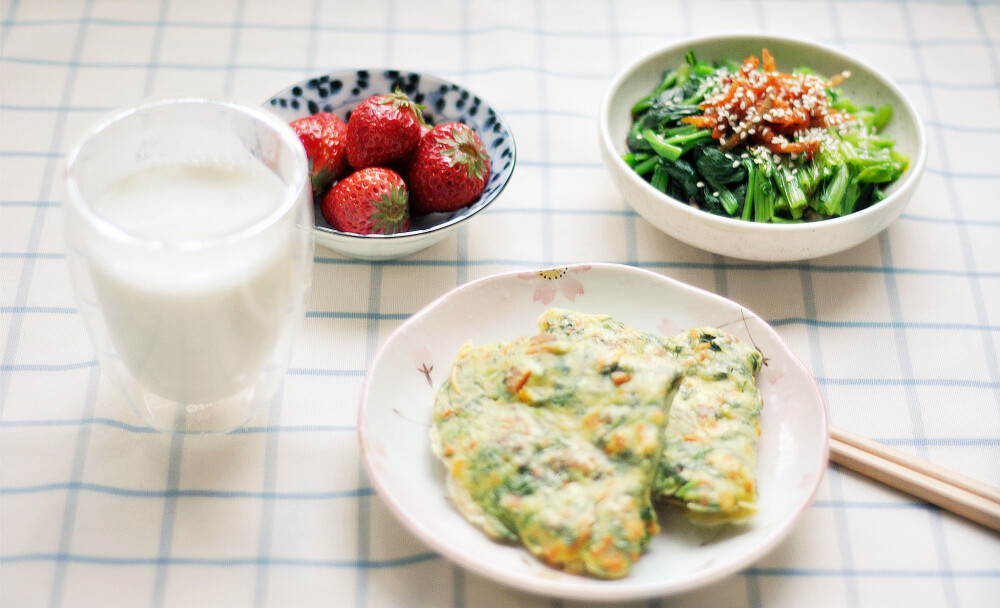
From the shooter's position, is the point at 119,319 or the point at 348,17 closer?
the point at 119,319

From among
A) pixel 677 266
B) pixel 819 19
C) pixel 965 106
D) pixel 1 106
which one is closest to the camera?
pixel 677 266

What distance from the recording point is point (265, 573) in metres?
1.37

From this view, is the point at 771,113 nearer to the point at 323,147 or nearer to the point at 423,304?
the point at 423,304

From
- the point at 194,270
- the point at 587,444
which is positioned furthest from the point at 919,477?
the point at 194,270

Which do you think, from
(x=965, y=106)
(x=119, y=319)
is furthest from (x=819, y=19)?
(x=119, y=319)

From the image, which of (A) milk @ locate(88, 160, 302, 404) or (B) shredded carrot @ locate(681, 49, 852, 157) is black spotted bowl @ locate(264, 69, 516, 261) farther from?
(B) shredded carrot @ locate(681, 49, 852, 157)

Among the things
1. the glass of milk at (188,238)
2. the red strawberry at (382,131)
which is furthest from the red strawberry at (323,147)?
the glass of milk at (188,238)

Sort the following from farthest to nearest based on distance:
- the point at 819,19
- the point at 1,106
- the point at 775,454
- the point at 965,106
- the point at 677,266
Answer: the point at 819,19 < the point at 965,106 < the point at 1,106 < the point at 677,266 < the point at 775,454

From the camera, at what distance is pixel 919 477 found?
4.90 ft

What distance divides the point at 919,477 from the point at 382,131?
1277 mm

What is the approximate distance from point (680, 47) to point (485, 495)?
4.56ft

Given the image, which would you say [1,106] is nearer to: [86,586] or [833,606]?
[86,586]

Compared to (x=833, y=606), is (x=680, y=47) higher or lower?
higher

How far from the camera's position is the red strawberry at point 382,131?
67.0 inches
